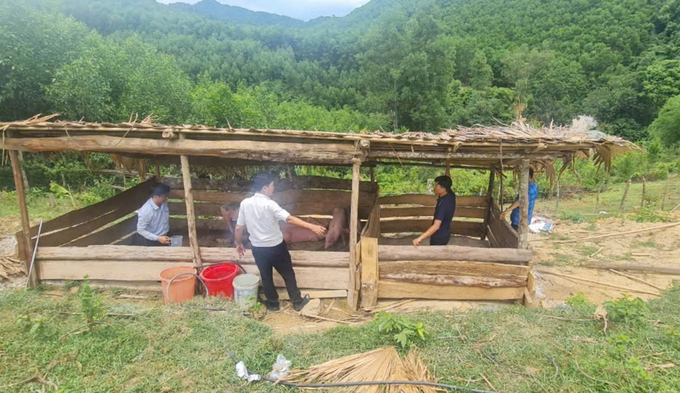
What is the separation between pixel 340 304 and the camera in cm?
541

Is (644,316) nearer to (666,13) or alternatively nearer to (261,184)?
(261,184)

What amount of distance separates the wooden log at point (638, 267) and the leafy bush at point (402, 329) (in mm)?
5458

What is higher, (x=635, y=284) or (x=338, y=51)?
(x=338, y=51)

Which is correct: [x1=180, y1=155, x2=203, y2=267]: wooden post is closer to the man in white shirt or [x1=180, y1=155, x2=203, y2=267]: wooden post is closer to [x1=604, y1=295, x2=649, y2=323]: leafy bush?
the man in white shirt

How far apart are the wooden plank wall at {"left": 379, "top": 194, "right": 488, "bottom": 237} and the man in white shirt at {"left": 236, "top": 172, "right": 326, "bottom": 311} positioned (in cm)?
366

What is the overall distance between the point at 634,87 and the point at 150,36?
60906 mm

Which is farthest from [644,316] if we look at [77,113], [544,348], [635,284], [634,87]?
[634,87]

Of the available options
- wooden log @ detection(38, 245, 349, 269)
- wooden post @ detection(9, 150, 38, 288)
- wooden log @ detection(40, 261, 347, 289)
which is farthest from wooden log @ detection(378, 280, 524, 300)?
wooden post @ detection(9, 150, 38, 288)

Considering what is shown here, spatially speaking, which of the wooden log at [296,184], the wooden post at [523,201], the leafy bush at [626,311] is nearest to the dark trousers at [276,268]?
the wooden log at [296,184]

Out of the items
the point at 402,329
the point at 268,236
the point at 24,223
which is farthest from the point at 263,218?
the point at 24,223

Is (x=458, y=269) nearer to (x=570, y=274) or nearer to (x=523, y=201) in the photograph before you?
(x=523, y=201)

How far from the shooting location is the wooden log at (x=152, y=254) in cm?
549

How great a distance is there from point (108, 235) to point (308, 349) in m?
5.10

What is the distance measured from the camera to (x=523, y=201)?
17.5ft
